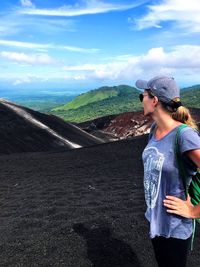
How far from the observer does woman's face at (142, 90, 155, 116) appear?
17.2 feet

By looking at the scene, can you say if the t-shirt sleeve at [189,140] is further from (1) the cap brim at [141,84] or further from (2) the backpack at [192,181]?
(1) the cap brim at [141,84]

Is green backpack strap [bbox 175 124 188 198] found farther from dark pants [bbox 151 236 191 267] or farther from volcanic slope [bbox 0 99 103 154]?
volcanic slope [bbox 0 99 103 154]

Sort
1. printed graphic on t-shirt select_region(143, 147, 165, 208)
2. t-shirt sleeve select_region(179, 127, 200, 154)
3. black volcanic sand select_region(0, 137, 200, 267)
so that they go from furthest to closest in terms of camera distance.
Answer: black volcanic sand select_region(0, 137, 200, 267) → printed graphic on t-shirt select_region(143, 147, 165, 208) → t-shirt sleeve select_region(179, 127, 200, 154)

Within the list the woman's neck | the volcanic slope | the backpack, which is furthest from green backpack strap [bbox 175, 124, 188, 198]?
the volcanic slope

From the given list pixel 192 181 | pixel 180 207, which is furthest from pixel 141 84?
pixel 180 207

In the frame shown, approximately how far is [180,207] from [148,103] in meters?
1.23

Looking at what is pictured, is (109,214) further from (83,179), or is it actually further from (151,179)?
(83,179)

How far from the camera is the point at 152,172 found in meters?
5.22

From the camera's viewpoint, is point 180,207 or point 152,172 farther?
point 152,172

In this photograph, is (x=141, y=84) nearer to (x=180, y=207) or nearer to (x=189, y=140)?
(x=189, y=140)

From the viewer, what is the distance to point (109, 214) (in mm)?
12312

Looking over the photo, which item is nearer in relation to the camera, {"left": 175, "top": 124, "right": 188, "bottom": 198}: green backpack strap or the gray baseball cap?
{"left": 175, "top": 124, "right": 188, "bottom": 198}: green backpack strap

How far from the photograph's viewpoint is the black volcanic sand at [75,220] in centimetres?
927

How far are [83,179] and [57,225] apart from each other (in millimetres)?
9577
